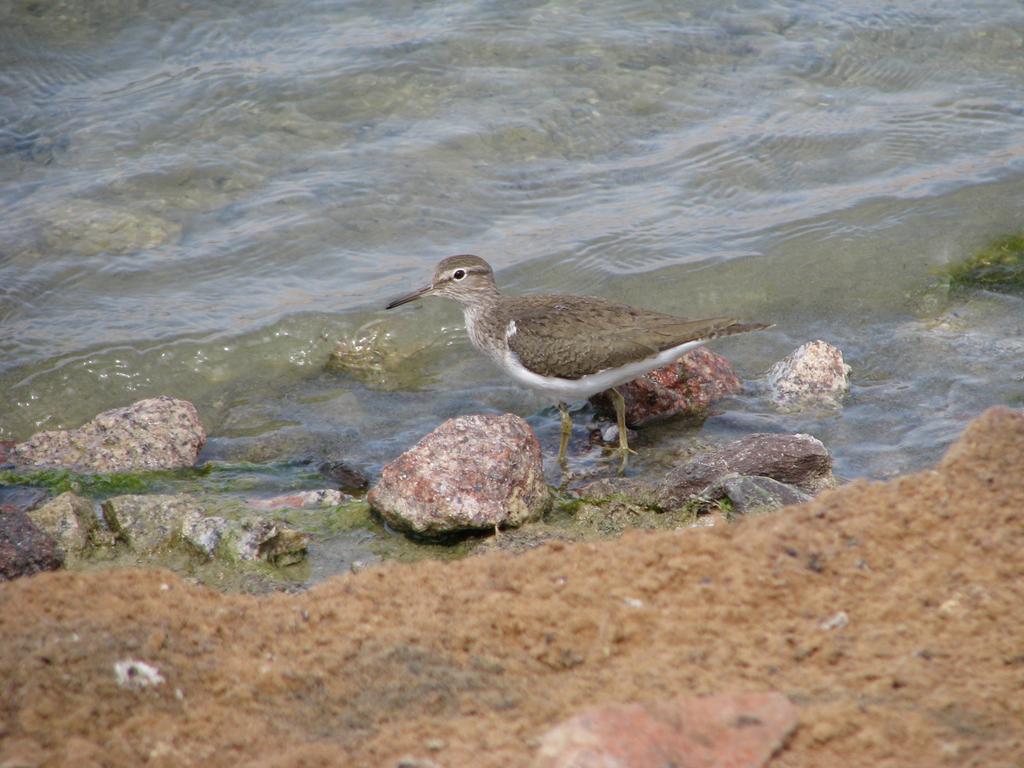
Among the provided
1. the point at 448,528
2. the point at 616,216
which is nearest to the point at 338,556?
the point at 448,528

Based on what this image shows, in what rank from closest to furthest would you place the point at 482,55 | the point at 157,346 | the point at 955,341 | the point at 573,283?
the point at 955,341 → the point at 157,346 → the point at 573,283 → the point at 482,55

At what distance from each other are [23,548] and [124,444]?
5.39 ft

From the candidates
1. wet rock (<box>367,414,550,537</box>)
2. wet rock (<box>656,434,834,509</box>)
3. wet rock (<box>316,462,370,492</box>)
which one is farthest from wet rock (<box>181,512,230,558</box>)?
wet rock (<box>656,434,834,509</box>)

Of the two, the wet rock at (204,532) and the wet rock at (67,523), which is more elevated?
the wet rock at (67,523)

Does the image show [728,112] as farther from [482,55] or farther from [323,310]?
[323,310]

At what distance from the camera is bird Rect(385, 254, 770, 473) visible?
670 centimetres

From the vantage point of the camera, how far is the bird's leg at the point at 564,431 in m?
6.88

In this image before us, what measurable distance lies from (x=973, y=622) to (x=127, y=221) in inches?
325

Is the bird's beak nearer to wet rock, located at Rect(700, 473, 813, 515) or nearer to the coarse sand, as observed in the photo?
wet rock, located at Rect(700, 473, 813, 515)

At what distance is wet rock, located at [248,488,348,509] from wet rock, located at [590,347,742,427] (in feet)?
7.38

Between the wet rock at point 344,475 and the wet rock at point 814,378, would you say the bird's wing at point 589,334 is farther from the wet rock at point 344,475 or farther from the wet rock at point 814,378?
the wet rock at point 344,475

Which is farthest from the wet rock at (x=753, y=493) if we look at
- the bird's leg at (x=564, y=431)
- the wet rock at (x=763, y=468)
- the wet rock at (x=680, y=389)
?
the wet rock at (x=680, y=389)

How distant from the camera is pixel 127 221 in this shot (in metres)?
9.49

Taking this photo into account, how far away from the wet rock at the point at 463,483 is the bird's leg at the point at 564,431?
3.76ft
